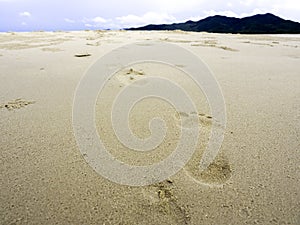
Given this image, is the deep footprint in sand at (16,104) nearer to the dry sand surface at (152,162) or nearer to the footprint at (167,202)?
the dry sand surface at (152,162)

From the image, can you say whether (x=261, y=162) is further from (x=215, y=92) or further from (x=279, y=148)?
(x=215, y=92)

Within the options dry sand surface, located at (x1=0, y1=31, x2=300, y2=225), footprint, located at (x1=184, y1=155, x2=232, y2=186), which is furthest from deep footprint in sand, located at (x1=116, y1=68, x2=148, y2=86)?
footprint, located at (x1=184, y1=155, x2=232, y2=186)

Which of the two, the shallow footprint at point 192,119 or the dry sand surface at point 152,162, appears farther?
the shallow footprint at point 192,119

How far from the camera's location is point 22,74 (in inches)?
112

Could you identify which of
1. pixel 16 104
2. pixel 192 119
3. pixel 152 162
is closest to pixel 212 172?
pixel 152 162

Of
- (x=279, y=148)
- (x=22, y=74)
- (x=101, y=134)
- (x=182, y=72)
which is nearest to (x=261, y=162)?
(x=279, y=148)

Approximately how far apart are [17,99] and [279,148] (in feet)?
6.69

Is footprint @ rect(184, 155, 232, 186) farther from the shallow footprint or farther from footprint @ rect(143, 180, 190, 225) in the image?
the shallow footprint

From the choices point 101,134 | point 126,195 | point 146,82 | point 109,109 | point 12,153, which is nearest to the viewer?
point 126,195

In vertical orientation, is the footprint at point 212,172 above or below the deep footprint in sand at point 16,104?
below

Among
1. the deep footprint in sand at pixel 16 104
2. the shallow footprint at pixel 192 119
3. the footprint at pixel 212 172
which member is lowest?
the footprint at pixel 212 172

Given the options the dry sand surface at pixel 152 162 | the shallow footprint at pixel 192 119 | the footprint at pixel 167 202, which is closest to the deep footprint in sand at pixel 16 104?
the dry sand surface at pixel 152 162

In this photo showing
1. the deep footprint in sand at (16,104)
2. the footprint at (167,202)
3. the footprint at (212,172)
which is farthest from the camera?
the deep footprint in sand at (16,104)

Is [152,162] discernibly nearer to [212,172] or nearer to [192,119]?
[212,172]
